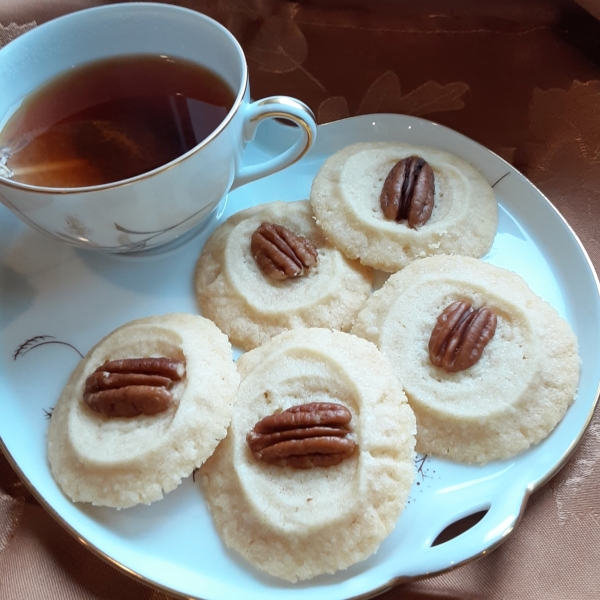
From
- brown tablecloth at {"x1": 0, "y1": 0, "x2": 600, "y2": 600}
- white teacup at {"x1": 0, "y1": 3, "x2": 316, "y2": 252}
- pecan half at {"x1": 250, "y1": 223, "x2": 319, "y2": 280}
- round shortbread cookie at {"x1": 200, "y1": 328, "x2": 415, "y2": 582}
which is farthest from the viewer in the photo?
brown tablecloth at {"x1": 0, "y1": 0, "x2": 600, "y2": 600}

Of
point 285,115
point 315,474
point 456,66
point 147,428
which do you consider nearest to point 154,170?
point 285,115

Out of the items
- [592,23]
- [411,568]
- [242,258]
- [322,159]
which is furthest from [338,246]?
[592,23]

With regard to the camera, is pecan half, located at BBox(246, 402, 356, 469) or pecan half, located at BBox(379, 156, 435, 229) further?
pecan half, located at BBox(379, 156, 435, 229)

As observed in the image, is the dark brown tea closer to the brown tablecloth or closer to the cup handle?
the cup handle

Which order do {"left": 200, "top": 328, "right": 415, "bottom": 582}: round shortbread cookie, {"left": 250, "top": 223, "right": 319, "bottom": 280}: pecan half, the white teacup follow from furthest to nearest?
1. {"left": 250, "top": 223, "right": 319, "bottom": 280}: pecan half
2. the white teacup
3. {"left": 200, "top": 328, "right": 415, "bottom": 582}: round shortbread cookie

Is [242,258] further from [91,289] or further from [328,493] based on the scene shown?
[328,493]

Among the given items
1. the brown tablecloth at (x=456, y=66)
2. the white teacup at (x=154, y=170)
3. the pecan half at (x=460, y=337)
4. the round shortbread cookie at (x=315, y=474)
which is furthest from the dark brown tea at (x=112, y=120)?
the pecan half at (x=460, y=337)

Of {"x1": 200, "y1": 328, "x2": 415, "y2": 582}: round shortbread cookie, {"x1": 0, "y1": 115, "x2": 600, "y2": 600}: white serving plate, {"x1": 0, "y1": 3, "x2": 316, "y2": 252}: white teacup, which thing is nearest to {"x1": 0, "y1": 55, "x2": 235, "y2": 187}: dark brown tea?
{"x1": 0, "y1": 3, "x2": 316, "y2": 252}: white teacup

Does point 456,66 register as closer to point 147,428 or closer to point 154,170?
point 154,170
